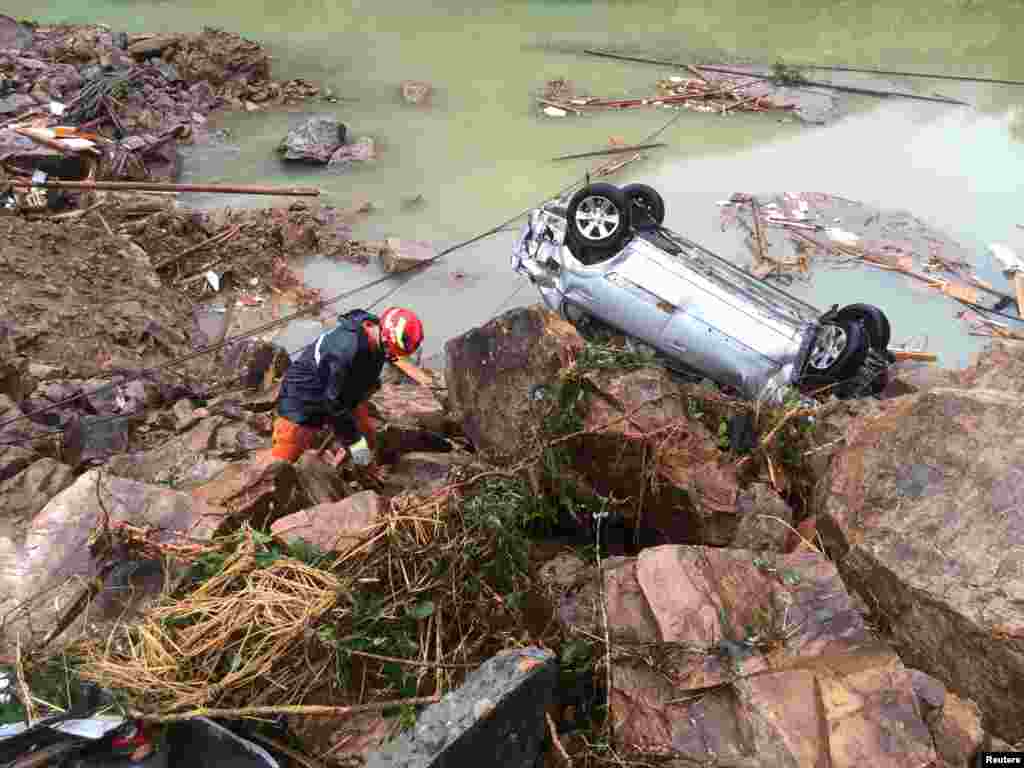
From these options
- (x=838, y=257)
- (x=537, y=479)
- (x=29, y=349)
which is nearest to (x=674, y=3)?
(x=838, y=257)

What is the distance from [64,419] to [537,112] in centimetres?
952

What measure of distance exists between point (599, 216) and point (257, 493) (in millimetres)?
4552

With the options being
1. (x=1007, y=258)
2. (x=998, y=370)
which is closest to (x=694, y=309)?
(x=998, y=370)

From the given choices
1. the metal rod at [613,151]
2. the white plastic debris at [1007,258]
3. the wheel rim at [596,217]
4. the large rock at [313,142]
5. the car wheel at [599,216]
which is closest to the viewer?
the car wheel at [599,216]

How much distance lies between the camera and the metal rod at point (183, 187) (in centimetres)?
974

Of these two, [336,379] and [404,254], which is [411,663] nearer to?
[336,379]

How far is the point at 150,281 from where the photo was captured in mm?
8695

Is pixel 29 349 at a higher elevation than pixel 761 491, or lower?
lower

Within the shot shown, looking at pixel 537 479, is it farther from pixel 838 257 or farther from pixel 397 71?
pixel 397 71

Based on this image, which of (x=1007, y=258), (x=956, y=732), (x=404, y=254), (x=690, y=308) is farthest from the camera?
(x=1007, y=258)

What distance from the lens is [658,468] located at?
13.8 feet

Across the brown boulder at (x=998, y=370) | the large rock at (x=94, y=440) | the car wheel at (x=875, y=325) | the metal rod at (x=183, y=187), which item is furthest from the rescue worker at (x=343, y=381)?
the metal rod at (x=183, y=187)

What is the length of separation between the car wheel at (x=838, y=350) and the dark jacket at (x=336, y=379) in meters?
3.76

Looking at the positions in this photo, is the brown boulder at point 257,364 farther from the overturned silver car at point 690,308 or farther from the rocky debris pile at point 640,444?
the rocky debris pile at point 640,444
